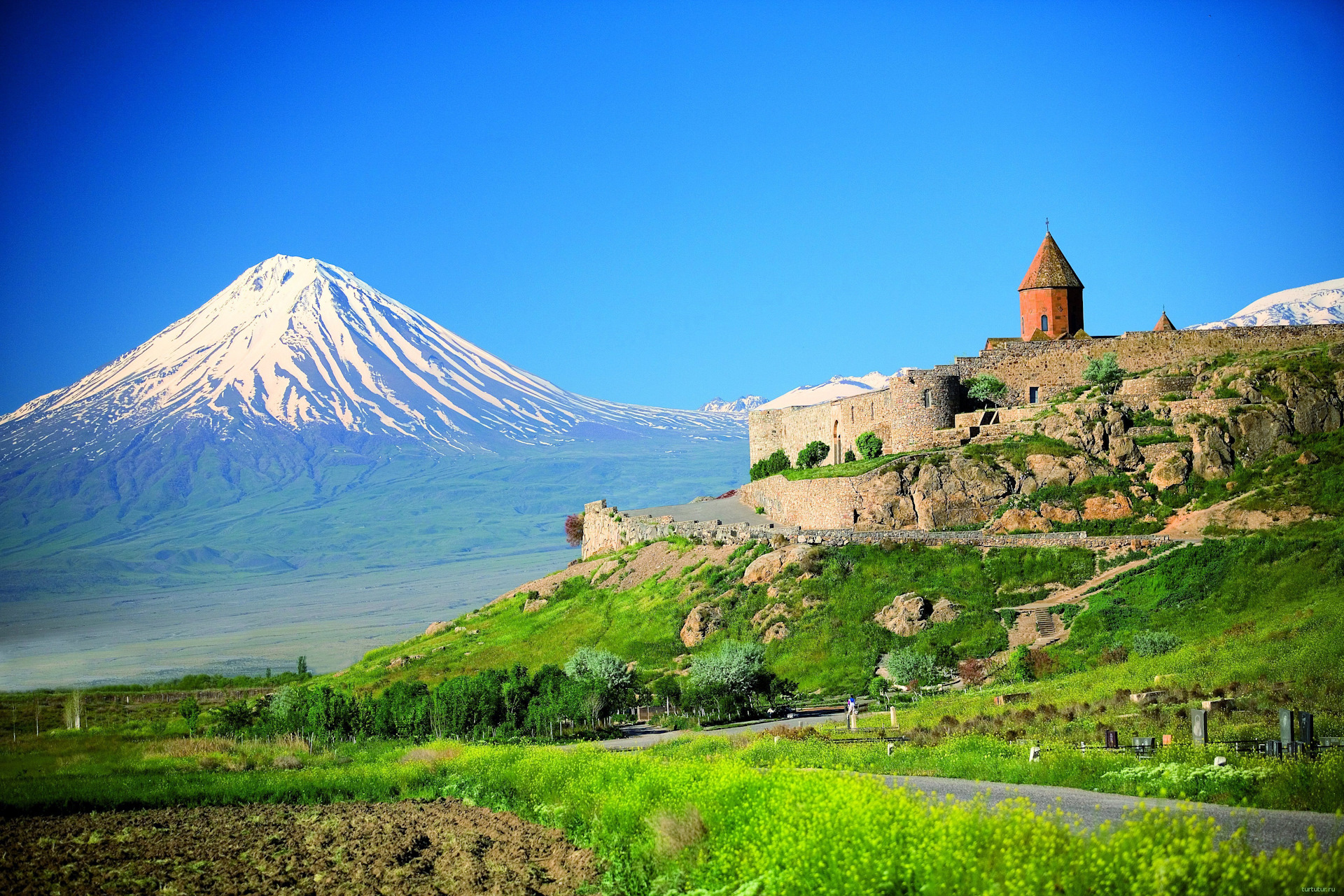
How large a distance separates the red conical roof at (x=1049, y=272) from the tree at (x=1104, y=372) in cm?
473

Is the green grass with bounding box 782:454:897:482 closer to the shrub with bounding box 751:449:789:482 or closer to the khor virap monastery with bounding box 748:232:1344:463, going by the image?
the khor virap monastery with bounding box 748:232:1344:463

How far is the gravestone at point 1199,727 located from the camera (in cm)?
1485

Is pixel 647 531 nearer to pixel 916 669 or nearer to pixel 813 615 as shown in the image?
pixel 813 615

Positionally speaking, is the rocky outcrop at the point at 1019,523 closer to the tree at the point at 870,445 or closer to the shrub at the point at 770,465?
the tree at the point at 870,445

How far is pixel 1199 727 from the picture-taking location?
14.9m

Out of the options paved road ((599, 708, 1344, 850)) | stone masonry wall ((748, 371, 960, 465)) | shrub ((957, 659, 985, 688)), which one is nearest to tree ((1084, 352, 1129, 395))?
stone masonry wall ((748, 371, 960, 465))

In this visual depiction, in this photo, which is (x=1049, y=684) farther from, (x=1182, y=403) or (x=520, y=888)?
(x=1182, y=403)

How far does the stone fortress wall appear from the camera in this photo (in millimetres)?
40594

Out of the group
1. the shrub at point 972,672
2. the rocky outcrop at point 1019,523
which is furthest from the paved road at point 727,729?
the rocky outcrop at point 1019,523

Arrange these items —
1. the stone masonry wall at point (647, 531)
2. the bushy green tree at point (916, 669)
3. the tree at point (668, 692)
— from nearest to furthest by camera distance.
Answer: the bushy green tree at point (916, 669), the tree at point (668, 692), the stone masonry wall at point (647, 531)

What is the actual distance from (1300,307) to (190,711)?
424ft

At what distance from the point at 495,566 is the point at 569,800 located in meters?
166

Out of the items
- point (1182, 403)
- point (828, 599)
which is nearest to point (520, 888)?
point (828, 599)

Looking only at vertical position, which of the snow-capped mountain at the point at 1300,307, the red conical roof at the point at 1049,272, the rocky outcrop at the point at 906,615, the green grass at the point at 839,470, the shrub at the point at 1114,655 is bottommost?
the shrub at the point at 1114,655
